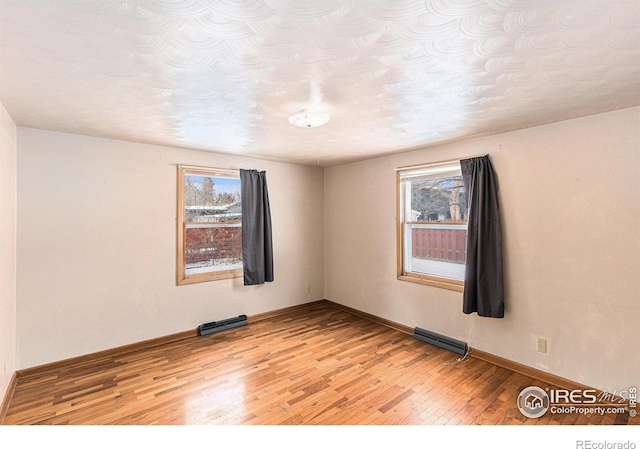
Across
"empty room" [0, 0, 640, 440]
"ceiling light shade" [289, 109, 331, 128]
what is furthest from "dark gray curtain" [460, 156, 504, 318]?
"ceiling light shade" [289, 109, 331, 128]

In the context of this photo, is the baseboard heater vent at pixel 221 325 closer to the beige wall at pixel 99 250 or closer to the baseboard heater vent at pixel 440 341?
the beige wall at pixel 99 250

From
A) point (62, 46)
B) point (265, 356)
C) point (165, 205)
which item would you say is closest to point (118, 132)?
point (165, 205)

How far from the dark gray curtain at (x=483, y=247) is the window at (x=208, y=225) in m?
2.87

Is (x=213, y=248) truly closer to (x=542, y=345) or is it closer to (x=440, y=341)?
(x=440, y=341)

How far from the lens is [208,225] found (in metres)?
3.97

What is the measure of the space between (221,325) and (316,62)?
3.40 m

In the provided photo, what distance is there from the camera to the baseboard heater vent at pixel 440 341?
3.28m

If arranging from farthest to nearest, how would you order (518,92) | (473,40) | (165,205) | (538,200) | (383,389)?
(165,205), (538,200), (383,389), (518,92), (473,40)

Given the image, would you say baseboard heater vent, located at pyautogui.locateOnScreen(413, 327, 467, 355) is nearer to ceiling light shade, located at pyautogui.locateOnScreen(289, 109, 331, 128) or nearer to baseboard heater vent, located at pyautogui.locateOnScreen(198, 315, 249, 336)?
baseboard heater vent, located at pyautogui.locateOnScreen(198, 315, 249, 336)

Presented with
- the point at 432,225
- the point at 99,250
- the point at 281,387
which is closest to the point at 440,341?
the point at 432,225

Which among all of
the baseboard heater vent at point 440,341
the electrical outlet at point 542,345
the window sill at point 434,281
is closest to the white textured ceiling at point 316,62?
the window sill at point 434,281

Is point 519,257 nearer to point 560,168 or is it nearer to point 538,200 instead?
point 538,200

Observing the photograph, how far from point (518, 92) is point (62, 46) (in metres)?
2.63

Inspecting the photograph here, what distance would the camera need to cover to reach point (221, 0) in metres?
1.16
